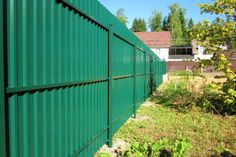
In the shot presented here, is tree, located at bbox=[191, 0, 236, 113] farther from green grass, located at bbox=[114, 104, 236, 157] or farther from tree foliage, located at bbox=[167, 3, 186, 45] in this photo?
tree foliage, located at bbox=[167, 3, 186, 45]

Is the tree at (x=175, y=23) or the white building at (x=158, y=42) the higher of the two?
the tree at (x=175, y=23)

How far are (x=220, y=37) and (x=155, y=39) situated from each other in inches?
2300

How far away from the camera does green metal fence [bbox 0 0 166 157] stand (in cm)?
264

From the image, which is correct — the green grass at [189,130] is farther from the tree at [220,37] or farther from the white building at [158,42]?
the white building at [158,42]

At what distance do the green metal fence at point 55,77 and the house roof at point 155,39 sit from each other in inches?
2419

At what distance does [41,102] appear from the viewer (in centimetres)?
318

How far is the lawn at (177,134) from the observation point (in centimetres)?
535

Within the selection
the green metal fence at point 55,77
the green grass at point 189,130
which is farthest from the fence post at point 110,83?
the green grass at point 189,130

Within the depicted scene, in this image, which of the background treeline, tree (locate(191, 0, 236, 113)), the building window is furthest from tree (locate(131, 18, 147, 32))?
tree (locate(191, 0, 236, 113))

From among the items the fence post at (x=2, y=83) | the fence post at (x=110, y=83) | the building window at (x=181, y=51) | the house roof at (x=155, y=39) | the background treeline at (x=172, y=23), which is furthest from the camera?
the background treeline at (x=172, y=23)

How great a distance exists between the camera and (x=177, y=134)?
741cm

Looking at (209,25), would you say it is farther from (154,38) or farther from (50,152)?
(154,38)

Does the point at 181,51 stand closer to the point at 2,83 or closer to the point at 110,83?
the point at 110,83

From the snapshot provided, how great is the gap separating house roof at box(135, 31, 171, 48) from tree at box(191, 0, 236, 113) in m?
56.1
